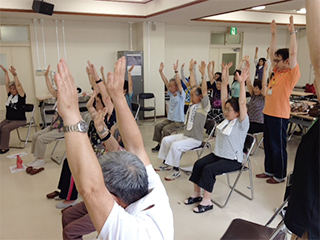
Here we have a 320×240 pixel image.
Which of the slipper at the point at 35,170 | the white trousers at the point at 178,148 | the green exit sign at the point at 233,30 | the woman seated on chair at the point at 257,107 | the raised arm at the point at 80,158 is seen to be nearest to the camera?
the raised arm at the point at 80,158

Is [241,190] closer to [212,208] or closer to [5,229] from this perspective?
[212,208]

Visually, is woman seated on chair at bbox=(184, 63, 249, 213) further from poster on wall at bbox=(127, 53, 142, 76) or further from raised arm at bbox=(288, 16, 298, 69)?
poster on wall at bbox=(127, 53, 142, 76)

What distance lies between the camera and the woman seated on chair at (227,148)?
2.80m

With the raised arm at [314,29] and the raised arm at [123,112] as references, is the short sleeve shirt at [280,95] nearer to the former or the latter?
the raised arm at [314,29]

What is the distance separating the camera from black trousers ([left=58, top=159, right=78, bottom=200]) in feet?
9.74

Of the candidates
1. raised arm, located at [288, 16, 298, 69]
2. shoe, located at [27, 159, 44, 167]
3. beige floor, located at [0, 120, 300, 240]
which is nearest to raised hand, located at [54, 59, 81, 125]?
beige floor, located at [0, 120, 300, 240]

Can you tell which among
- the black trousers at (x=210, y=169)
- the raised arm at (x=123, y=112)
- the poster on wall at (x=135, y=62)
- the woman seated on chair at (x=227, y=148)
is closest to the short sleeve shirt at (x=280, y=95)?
the woman seated on chair at (x=227, y=148)

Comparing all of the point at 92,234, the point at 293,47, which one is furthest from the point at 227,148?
the point at 92,234

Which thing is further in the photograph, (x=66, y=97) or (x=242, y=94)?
(x=242, y=94)

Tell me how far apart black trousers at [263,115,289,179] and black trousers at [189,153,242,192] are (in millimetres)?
784

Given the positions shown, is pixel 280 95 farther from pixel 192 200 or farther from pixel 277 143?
pixel 192 200

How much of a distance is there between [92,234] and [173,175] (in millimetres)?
1446

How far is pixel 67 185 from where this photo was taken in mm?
3000

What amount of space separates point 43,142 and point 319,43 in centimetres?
393
